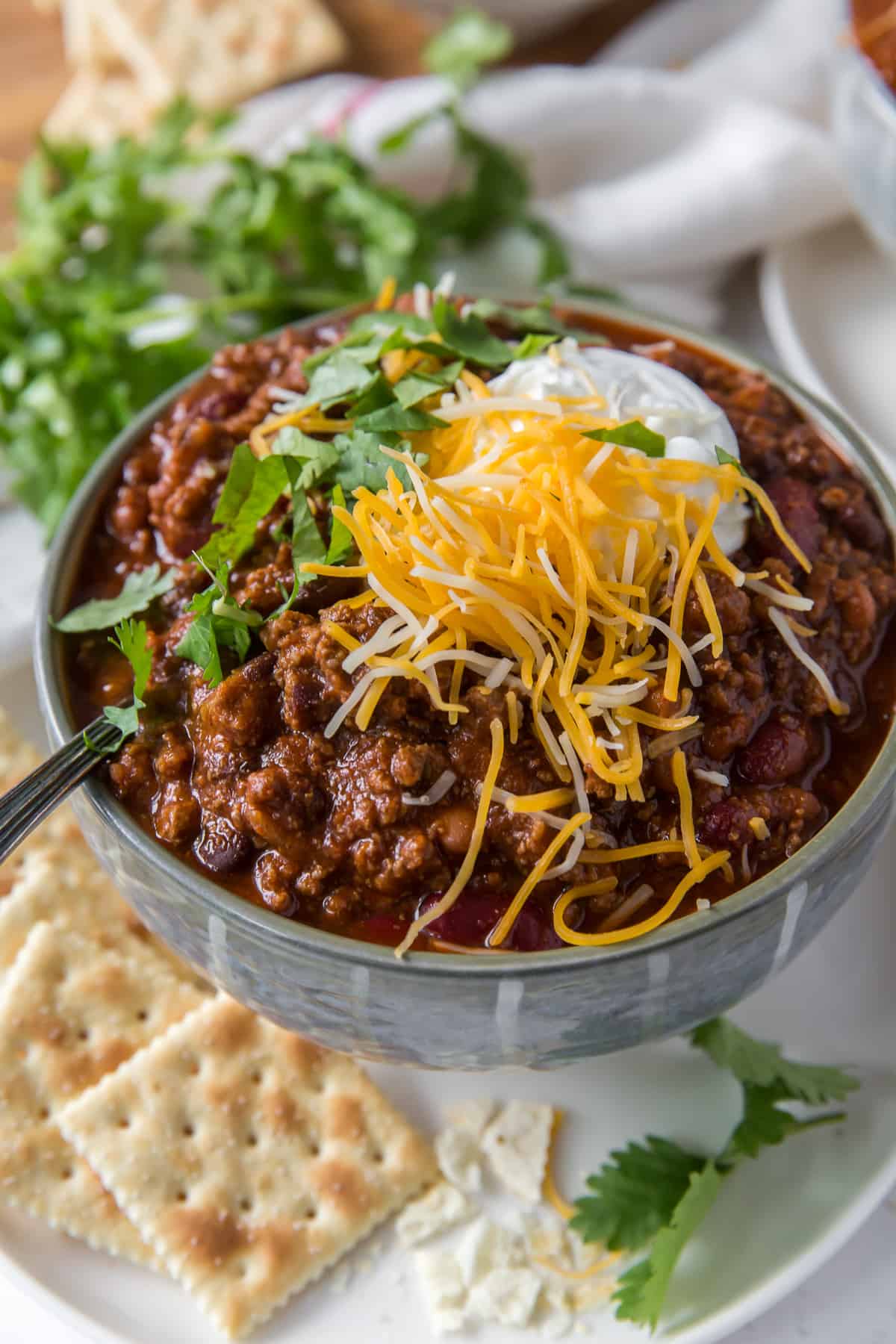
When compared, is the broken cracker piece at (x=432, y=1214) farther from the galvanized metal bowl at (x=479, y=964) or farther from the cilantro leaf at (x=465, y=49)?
the cilantro leaf at (x=465, y=49)

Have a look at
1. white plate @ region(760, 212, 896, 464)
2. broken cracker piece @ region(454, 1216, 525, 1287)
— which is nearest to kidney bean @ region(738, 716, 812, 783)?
broken cracker piece @ region(454, 1216, 525, 1287)

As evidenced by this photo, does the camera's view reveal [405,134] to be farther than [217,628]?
Yes

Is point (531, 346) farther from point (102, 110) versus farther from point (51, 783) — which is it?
point (102, 110)

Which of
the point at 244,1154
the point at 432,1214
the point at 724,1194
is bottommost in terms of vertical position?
the point at 724,1194

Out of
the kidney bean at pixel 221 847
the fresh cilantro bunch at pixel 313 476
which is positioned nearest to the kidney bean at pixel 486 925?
the kidney bean at pixel 221 847

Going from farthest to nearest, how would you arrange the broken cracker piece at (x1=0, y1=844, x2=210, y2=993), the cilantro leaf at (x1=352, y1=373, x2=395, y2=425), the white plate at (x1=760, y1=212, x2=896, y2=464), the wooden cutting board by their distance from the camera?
the wooden cutting board
the white plate at (x1=760, y1=212, x2=896, y2=464)
the broken cracker piece at (x1=0, y1=844, x2=210, y2=993)
the cilantro leaf at (x1=352, y1=373, x2=395, y2=425)

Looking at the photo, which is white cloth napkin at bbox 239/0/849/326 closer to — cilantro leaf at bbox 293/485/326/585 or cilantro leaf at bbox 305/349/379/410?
cilantro leaf at bbox 305/349/379/410

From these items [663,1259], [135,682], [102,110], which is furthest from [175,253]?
[663,1259]
